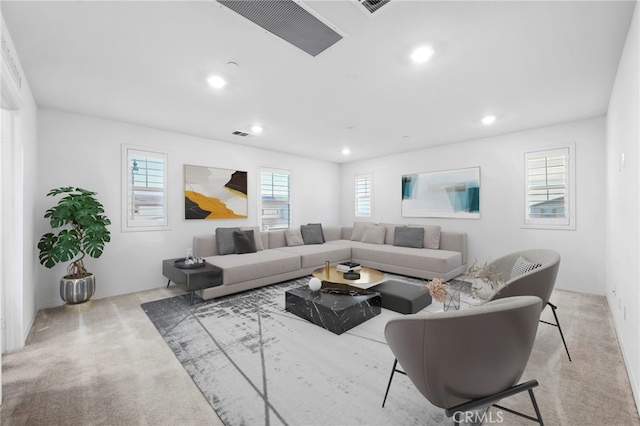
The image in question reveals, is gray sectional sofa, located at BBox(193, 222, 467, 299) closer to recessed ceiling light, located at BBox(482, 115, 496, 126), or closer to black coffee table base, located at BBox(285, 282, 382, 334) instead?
black coffee table base, located at BBox(285, 282, 382, 334)

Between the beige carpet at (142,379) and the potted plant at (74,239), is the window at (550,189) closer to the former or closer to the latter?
the beige carpet at (142,379)

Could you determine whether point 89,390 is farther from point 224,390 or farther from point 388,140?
point 388,140

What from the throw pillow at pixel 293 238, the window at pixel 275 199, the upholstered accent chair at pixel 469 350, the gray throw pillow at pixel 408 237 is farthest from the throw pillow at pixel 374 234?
the upholstered accent chair at pixel 469 350

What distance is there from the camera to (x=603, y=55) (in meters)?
2.41

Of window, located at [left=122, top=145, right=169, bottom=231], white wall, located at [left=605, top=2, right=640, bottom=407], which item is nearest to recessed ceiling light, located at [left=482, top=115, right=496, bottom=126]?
white wall, located at [left=605, top=2, right=640, bottom=407]

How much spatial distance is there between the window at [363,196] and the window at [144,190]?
440 cm

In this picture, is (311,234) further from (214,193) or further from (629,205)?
(629,205)

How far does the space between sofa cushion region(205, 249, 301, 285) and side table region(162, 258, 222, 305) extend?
0.11 m

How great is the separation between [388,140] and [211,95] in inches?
128

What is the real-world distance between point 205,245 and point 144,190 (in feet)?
4.12

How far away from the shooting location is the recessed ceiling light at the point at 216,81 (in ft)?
9.07

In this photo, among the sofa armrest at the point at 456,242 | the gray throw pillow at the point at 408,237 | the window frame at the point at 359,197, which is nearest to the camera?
the sofa armrest at the point at 456,242

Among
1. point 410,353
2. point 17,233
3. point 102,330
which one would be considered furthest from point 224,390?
point 17,233

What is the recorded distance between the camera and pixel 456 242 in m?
5.14
